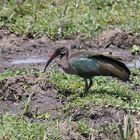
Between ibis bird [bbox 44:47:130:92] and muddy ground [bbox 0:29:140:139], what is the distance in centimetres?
42

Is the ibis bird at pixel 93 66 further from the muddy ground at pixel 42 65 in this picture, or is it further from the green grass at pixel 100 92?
the muddy ground at pixel 42 65

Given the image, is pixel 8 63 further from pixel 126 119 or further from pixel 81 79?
pixel 126 119

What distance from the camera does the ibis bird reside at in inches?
392

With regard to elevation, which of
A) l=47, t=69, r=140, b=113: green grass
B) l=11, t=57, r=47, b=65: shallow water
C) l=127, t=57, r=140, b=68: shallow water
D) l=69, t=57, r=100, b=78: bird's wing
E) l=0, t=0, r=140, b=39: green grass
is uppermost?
l=69, t=57, r=100, b=78: bird's wing

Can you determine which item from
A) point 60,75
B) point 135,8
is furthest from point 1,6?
point 60,75

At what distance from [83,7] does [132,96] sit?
5.31 m

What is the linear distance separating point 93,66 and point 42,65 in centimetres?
220

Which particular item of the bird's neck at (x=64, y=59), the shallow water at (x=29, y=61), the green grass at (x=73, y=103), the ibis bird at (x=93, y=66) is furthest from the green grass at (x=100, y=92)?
the shallow water at (x=29, y=61)

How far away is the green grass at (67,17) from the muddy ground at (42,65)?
0.23 m

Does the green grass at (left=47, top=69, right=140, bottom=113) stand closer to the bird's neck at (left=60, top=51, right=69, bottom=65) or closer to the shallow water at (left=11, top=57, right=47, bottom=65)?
the bird's neck at (left=60, top=51, right=69, bottom=65)

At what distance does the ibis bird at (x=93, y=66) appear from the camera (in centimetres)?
997

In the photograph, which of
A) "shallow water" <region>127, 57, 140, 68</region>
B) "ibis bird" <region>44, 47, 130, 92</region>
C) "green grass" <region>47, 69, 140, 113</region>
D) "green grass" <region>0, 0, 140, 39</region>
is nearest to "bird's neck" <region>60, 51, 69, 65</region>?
"ibis bird" <region>44, 47, 130, 92</region>

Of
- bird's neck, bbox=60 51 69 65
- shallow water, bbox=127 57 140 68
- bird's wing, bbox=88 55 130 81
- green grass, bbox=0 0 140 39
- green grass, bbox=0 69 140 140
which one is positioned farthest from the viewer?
green grass, bbox=0 0 140 39

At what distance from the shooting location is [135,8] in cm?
1537
